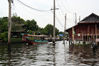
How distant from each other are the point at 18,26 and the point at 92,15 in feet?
108

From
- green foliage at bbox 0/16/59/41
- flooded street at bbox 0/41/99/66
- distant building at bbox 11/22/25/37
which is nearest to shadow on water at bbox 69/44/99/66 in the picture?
flooded street at bbox 0/41/99/66

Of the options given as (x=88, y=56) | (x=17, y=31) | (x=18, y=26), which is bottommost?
(x=88, y=56)

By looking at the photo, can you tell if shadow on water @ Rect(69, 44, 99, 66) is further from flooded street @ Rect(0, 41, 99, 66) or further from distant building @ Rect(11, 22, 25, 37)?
distant building @ Rect(11, 22, 25, 37)

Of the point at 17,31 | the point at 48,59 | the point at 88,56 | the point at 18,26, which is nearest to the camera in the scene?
the point at 48,59

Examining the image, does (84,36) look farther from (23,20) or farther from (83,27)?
(23,20)

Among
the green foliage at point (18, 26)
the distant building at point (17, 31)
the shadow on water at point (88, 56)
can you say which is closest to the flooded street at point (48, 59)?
the shadow on water at point (88, 56)

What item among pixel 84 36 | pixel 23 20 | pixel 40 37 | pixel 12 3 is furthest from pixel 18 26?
pixel 12 3

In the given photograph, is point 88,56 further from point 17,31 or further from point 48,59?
point 17,31

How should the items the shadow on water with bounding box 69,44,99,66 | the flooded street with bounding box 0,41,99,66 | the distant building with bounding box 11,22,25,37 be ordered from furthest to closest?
the distant building with bounding box 11,22,25,37
the shadow on water with bounding box 69,44,99,66
the flooded street with bounding box 0,41,99,66

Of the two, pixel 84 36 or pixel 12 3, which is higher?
pixel 12 3

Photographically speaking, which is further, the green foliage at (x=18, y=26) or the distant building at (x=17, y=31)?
the distant building at (x=17, y=31)

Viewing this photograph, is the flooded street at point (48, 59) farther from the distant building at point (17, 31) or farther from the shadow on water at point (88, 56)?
the distant building at point (17, 31)

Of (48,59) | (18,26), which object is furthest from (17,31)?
(48,59)

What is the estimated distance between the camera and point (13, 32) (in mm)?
71812
